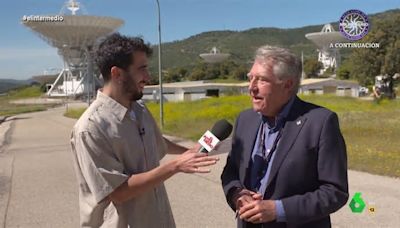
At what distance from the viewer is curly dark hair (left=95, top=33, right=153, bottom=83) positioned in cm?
247

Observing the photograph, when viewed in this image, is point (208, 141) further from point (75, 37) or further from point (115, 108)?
point (75, 37)

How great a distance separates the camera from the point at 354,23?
38.8m

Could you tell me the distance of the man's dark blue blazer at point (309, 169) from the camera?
2.23 metres

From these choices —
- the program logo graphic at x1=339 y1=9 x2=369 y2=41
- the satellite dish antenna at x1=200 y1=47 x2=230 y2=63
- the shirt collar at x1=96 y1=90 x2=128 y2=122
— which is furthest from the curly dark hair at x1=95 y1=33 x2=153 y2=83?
the satellite dish antenna at x1=200 y1=47 x2=230 y2=63

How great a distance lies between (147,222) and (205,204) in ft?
15.3

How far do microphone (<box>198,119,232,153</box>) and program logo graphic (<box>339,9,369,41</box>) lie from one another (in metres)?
34.6

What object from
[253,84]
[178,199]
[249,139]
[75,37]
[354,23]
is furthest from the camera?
[75,37]

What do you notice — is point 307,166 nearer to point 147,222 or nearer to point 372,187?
point 147,222

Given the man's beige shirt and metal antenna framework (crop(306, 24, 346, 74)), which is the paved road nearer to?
the man's beige shirt

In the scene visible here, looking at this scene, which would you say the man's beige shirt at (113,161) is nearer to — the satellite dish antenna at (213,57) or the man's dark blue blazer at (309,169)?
the man's dark blue blazer at (309,169)

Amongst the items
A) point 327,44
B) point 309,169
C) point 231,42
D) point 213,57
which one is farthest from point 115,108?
point 231,42

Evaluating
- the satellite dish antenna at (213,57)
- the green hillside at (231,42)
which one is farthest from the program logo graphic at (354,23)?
the green hillside at (231,42)

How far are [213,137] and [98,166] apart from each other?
576mm

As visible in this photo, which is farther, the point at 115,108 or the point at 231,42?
the point at 231,42
